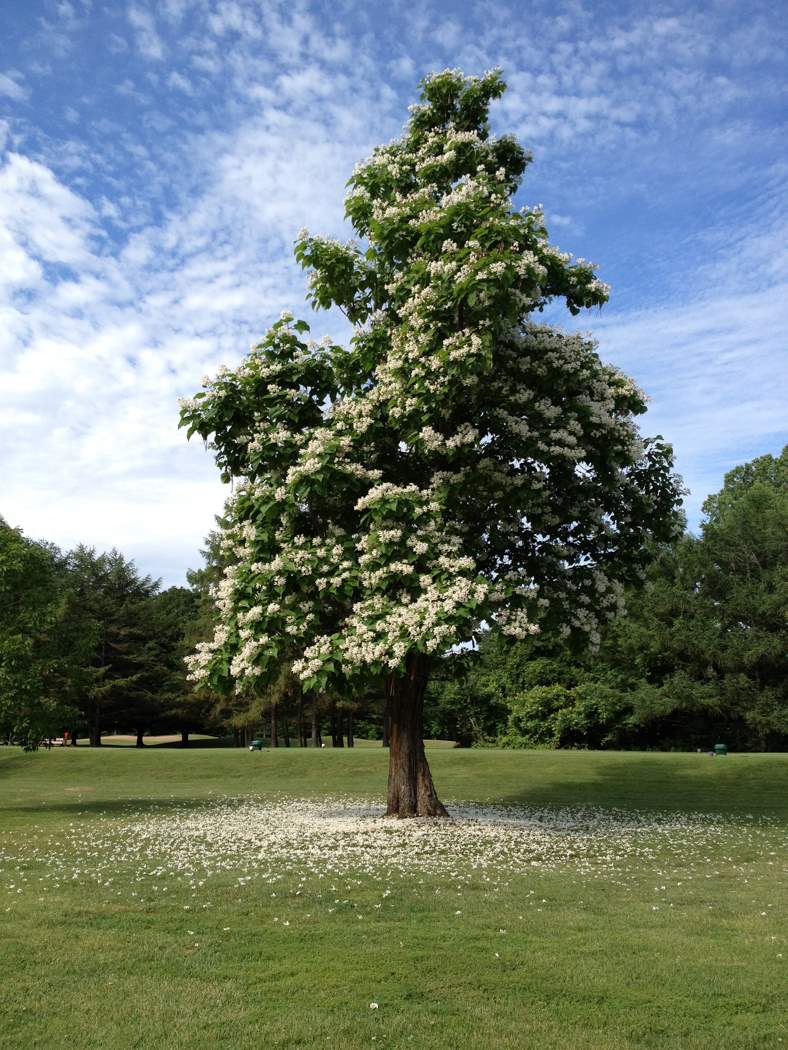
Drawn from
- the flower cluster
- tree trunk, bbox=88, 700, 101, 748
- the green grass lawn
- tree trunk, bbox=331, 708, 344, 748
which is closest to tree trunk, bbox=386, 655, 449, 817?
the green grass lawn

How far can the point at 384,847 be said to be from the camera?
53.0 ft

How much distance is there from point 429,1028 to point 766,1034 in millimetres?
2684

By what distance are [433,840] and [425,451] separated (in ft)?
25.6

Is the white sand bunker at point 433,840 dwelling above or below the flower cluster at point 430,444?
below

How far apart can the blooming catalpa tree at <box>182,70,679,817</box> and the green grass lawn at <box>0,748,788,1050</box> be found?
409 centimetres

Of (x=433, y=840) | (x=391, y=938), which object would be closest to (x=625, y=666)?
(x=433, y=840)


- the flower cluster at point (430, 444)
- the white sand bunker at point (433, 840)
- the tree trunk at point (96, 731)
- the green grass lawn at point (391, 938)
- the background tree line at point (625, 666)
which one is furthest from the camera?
the tree trunk at point (96, 731)

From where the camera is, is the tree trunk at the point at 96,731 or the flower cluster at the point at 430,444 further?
the tree trunk at the point at 96,731

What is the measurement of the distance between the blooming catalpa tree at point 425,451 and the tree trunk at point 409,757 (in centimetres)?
5

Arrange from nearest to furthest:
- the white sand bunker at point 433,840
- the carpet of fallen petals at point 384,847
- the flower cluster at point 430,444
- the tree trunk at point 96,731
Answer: the carpet of fallen petals at point 384,847 < the white sand bunker at point 433,840 < the flower cluster at point 430,444 < the tree trunk at point 96,731

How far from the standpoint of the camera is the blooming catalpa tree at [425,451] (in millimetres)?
16766

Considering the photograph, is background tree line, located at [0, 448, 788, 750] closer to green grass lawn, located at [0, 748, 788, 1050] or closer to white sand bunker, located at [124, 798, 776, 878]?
white sand bunker, located at [124, 798, 776, 878]

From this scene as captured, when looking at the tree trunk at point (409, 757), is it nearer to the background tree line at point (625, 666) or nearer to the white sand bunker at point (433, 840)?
the white sand bunker at point (433, 840)

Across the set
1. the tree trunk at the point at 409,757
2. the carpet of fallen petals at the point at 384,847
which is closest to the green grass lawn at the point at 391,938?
the carpet of fallen petals at the point at 384,847
